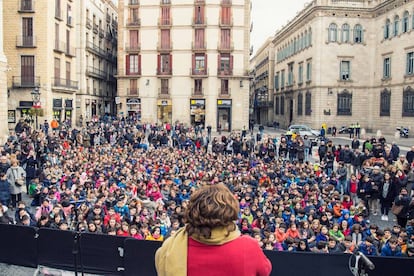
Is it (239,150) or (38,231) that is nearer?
(38,231)

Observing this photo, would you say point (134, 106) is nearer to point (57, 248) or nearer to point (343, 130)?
point (343, 130)

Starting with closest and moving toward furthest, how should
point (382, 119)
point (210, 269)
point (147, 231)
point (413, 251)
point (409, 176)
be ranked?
point (210, 269) < point (413, 251) < point (147, 231) < point (409, 176) < point (382, 119)

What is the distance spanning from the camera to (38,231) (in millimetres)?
8070

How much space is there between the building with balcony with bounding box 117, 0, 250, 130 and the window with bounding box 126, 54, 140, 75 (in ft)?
0.04

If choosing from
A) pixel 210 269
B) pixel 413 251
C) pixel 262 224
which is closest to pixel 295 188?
pixel 262 224

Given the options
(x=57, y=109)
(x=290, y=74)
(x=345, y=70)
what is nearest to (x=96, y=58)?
(x=57, y=109)

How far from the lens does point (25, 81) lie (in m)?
37.3

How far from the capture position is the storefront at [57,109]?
39.0 meters

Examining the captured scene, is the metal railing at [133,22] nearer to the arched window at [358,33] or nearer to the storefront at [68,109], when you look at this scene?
the storefront at [68,109]

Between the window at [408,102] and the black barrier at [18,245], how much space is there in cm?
3891

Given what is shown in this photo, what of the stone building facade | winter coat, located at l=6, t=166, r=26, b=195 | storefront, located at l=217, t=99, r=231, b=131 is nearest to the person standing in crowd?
winter coat, located at l=6, t=166, r=26, b=195

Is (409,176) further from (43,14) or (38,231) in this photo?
(43,14)

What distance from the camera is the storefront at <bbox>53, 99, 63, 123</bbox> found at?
39.0m

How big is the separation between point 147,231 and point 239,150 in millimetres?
15547
